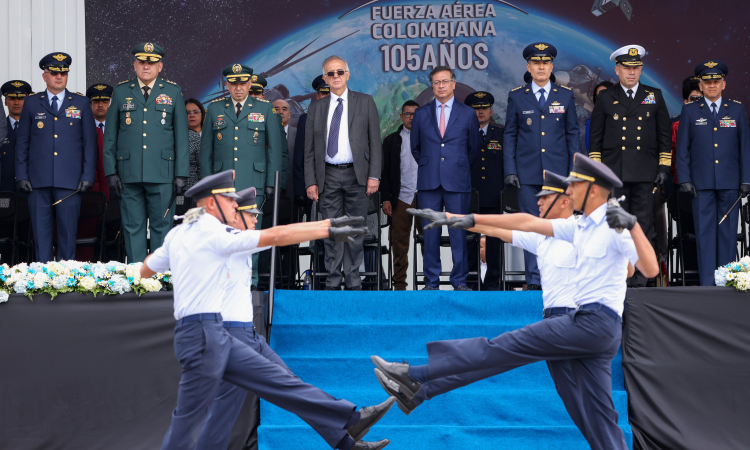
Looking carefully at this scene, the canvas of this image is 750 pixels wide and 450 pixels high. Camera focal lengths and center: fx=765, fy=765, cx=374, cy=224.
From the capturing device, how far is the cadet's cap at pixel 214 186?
360cm

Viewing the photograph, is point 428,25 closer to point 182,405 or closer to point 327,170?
point 327,170

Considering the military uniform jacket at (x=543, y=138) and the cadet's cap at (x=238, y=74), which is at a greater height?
the cadet's cap at (x=238, y=74)

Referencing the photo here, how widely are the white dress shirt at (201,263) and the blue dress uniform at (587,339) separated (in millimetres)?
1030

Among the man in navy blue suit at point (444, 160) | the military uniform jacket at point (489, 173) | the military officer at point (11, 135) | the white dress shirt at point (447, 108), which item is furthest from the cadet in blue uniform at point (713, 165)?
the military officer at point (11, 135)

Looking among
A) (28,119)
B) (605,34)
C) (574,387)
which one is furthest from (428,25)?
(574,387)

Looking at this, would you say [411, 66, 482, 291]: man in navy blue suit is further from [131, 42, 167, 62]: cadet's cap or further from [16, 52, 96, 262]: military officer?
[16, 52, 96, 262]: military officer

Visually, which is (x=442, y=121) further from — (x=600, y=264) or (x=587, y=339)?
(x=587, y=339)

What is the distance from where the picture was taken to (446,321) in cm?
531

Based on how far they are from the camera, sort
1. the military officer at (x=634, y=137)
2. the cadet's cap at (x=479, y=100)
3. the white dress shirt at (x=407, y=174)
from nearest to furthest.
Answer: the military officer at (x=634, y=137) < the white dress shirt at (x=407, y=174) < the cadet's cap at (x=479, y=100)

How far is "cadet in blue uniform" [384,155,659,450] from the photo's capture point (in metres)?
3.43

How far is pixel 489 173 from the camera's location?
7.05 meters

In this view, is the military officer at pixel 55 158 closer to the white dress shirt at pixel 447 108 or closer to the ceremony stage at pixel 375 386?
the ceremony stage at pixel 375 386

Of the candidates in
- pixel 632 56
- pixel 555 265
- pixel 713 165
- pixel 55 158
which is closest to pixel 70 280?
pixel 55 158

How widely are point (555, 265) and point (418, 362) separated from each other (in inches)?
58.6
